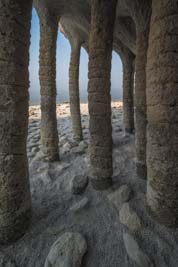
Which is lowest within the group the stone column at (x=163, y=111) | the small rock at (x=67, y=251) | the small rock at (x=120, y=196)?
the small rock at (x=67, y=251)

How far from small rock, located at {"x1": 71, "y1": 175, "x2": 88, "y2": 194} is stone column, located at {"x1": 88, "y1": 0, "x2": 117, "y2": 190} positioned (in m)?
0.30

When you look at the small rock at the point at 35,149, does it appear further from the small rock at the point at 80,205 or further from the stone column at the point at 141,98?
the stone column at the point at 141,98

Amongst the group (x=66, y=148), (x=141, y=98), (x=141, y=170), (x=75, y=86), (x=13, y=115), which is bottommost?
(x=141, y=170)

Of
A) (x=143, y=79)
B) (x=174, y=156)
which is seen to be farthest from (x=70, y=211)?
(x=143, y=79)

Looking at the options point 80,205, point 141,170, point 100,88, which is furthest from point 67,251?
point 100,88

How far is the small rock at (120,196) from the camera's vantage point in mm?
4319

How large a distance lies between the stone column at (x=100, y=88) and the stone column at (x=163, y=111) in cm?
136

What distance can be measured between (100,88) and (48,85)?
2.91 meters

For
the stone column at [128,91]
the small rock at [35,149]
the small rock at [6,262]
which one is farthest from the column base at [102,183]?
the stone column at [128,91]

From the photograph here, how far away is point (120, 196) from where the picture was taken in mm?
4445

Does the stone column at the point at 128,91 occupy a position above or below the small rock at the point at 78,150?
above

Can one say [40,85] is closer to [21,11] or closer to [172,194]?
[21,11]

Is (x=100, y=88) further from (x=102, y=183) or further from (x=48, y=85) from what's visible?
(x=48, y=85)

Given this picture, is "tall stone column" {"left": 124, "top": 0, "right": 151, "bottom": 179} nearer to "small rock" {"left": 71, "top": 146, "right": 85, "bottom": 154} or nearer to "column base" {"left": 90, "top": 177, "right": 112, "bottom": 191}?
"column base" {"left": 90, "top": 177, "right": 112, "bottom": 191}
